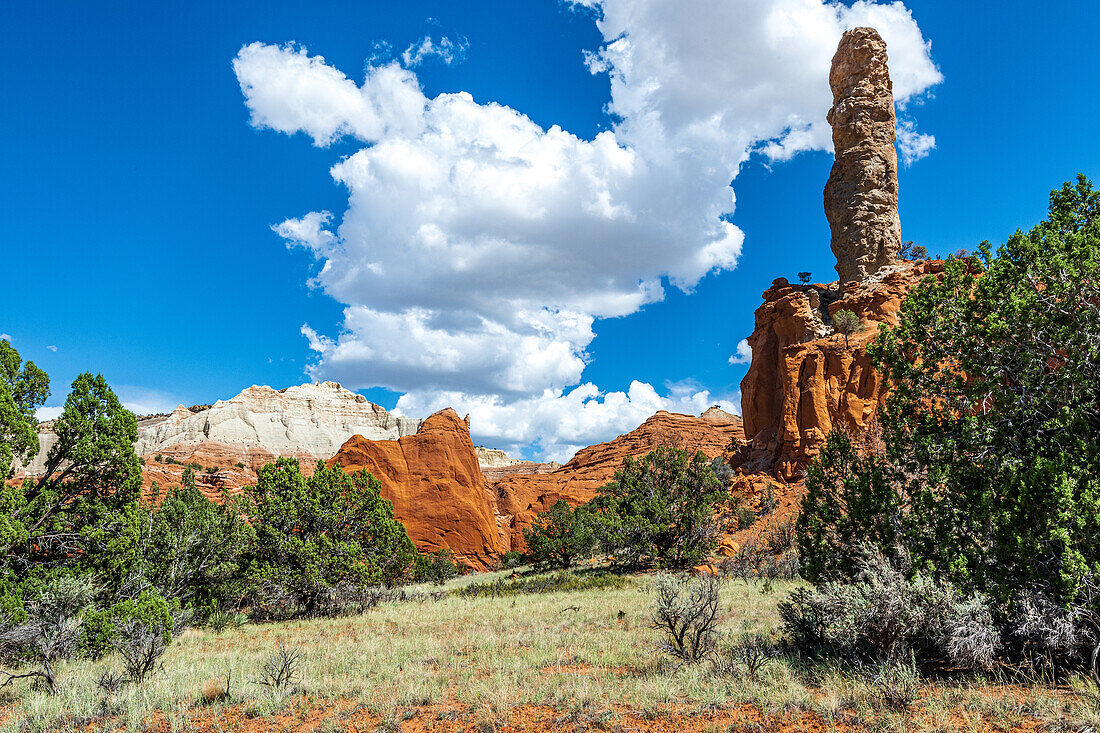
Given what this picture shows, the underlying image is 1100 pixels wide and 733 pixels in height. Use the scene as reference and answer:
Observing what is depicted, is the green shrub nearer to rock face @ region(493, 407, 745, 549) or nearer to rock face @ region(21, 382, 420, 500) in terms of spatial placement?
rock face @ region(493, 407, 745, 549)

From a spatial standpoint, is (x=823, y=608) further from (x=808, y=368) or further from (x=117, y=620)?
Answer: (x=808, y=368)

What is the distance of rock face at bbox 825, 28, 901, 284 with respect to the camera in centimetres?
4578

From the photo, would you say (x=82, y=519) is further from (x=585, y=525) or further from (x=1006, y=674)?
(x=585, y=525)

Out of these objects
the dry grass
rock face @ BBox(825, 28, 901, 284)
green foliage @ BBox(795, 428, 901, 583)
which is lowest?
the dry grass

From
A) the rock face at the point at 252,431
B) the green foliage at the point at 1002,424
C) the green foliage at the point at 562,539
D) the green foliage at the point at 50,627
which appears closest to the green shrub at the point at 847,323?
the green foliage at the point at 562,539

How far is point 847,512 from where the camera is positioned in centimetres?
969

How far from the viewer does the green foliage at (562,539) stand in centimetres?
2933

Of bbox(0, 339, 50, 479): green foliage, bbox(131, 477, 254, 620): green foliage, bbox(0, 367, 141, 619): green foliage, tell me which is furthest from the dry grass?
bbox(0, 339, 50, 479): green foliage

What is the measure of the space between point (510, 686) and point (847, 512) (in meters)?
6.38

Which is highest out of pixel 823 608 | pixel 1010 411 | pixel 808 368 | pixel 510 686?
pixel 808 368

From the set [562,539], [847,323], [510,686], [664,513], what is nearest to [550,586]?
[664,513]

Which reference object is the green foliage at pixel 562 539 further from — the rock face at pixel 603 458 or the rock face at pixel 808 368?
the rock face at pixel 603 458

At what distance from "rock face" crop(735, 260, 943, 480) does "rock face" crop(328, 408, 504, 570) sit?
23.1 meters

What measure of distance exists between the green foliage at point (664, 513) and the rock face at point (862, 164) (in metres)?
30.4
